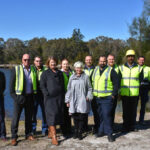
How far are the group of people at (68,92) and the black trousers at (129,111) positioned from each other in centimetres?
3

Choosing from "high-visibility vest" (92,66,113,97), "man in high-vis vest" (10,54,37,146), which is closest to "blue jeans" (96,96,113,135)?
"high-visibility vest" (92,66,113,97)

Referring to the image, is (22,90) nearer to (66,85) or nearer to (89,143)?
(66,85)

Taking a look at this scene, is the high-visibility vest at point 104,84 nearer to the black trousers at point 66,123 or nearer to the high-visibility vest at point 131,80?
the high-visibility vest at point 131,80

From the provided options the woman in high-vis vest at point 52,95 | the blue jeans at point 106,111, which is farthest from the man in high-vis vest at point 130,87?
the woman in high-vis vest at point 52,95

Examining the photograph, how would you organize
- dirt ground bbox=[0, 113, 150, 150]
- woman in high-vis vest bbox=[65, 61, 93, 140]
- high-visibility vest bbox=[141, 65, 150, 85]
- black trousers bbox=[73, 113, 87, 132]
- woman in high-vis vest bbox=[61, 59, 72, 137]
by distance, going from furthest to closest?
high-visibility vest bbox=[141, 65, 150, 85] < woman in high-vis vest bbox=[61, 59, 72, 137] < black trousers bbox=[73, 113, 87, 132] < woman in high-vis vest bbox=[65, 61, 93, 140] < dirt ground bbox=[0, 113, 150, 150]

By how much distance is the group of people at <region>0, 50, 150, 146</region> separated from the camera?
184 inches

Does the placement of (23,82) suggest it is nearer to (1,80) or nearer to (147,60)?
(1,80)

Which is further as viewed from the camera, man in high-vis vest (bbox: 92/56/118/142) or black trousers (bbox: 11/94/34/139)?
man in high-vis vest (bbox: 92/56/118/142)

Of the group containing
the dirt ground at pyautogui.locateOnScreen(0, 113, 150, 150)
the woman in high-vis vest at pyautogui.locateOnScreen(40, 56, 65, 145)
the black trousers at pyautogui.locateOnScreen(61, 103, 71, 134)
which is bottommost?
the dirt ground at pyautogui.locateOnScreen(0, 113, 150, 150)

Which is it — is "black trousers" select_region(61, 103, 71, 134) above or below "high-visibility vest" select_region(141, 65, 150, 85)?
below

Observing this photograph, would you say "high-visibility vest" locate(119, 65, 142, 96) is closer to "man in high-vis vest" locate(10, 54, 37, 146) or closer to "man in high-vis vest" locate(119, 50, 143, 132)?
"man in high-vis vest" locate(119, 50, 143, 132)

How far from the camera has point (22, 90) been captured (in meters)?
4.57

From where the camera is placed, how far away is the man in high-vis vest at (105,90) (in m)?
4.90

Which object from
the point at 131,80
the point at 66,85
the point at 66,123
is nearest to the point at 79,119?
the point at 66,123
